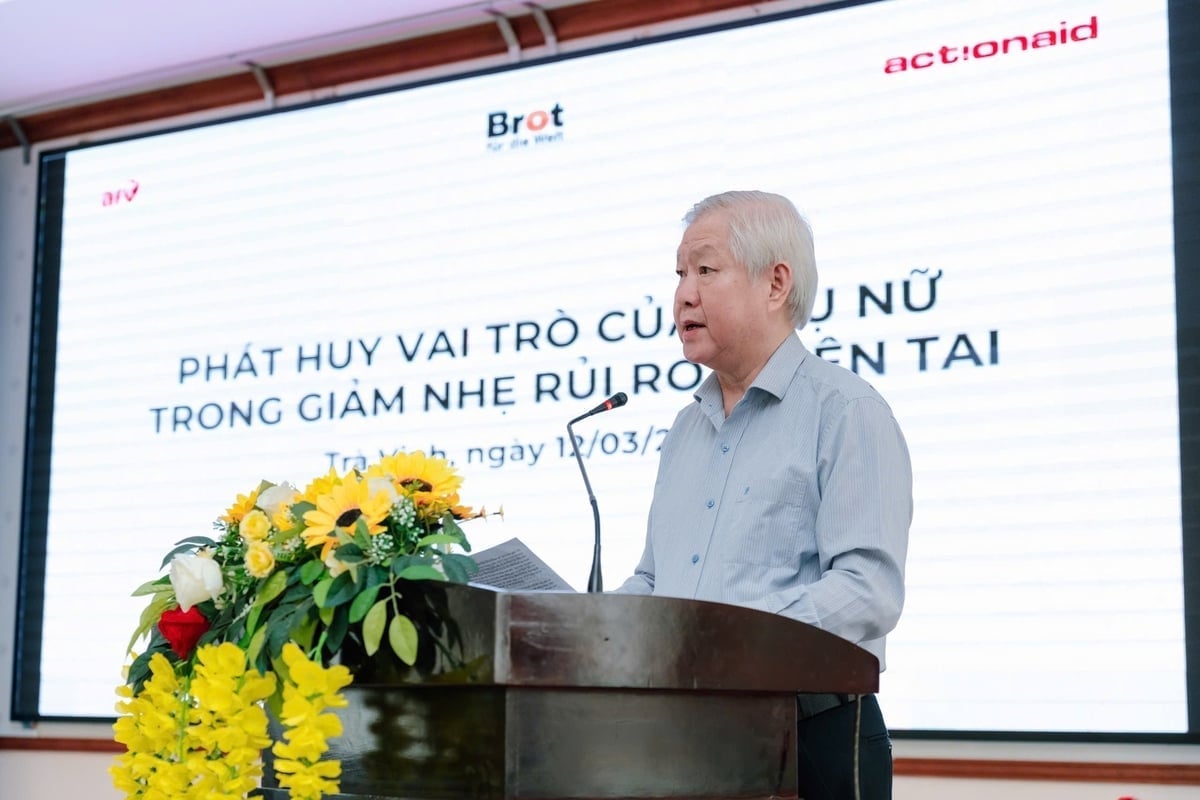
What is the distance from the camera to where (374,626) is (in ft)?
4.89

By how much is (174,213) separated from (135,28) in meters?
0.59

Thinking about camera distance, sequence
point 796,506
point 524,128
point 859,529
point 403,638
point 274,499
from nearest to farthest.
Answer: point 403,638, point 274,499, point 859,529, point 796,506, point 524,128

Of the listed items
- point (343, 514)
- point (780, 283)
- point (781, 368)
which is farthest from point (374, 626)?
point (780, 283)

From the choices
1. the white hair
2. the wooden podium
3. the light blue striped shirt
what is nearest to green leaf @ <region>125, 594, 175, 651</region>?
the wooden podium

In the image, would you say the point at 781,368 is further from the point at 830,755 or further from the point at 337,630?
the point at 337,630

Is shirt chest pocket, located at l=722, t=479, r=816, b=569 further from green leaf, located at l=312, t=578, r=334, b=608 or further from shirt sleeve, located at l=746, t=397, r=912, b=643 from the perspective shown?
green leaf, located at l=312, t=578, r=334, b=608

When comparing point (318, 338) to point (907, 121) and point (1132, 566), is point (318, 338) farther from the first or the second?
point (1132, 566)

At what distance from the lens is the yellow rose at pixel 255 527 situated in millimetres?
1641

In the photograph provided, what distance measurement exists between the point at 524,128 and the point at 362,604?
9.66 feet

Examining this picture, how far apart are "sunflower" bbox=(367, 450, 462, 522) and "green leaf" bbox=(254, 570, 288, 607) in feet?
0.48

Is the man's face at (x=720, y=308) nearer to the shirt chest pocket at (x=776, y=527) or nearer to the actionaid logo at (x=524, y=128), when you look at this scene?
the shirt chest pocket at (x=776, y=527)

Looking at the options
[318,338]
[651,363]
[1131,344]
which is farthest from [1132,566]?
[318,338]

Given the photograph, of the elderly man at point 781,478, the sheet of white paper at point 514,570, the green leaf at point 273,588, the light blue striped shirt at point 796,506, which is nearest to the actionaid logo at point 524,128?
the elderly man at point 781,478

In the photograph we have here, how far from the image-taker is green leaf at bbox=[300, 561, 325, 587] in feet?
5.08
